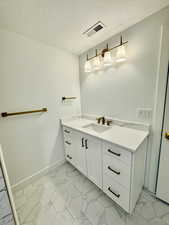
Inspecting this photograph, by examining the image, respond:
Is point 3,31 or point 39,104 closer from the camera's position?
point 3,31

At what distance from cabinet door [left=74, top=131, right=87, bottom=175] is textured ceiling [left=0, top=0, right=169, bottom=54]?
145 cm

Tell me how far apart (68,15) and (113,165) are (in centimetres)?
174

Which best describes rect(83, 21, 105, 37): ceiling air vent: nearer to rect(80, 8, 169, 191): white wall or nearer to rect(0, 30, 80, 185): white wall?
rect(80, 8, 169, 191): white wall

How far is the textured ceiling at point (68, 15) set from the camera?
0.92m

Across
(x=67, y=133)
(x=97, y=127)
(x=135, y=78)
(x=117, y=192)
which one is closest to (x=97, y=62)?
(x=135, y=78)

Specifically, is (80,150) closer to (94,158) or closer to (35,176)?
(94,158)

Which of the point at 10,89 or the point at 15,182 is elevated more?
the point at 10,89

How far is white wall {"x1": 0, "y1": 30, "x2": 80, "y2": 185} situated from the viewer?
1.26 m

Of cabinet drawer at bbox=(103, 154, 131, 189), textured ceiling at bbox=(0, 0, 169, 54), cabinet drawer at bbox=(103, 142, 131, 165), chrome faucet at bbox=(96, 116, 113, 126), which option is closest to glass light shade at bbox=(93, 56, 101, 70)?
textured ceiling at bbox=(0, 0, 169, 54)

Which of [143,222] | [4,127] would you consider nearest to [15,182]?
[4,127]

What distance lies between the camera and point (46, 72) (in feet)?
5.18

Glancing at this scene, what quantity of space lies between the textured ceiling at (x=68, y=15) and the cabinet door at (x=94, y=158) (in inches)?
56.9

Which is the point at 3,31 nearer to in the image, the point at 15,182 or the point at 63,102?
the point at 63,102

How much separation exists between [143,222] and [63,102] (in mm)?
1929
